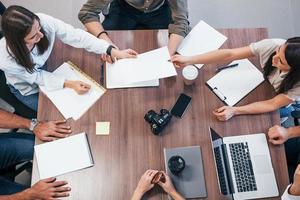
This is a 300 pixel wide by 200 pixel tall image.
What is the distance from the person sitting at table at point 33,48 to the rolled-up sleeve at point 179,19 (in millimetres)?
240

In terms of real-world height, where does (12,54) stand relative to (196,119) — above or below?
above

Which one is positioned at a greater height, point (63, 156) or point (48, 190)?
point (63, 156)

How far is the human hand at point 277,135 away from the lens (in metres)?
1.56

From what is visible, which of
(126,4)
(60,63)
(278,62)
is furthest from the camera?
(126,4)

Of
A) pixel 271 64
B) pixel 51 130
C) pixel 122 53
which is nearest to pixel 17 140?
pixel 51 130

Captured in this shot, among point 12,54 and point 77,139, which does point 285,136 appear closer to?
point 77,139

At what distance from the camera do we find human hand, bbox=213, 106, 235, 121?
1582 mm

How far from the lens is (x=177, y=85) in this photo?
168 cm

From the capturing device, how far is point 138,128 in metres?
1.58

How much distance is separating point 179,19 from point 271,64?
514 mm

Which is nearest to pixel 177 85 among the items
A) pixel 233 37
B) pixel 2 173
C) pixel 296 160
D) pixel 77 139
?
pixel 233 37

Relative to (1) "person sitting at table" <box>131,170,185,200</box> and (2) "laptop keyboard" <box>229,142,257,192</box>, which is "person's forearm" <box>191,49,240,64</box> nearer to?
(2) "laptop keyboard" <box>229,142,257,192</box>

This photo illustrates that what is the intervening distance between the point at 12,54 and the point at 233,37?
1.06m

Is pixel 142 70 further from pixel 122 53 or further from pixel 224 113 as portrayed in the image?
pixel 224 113
